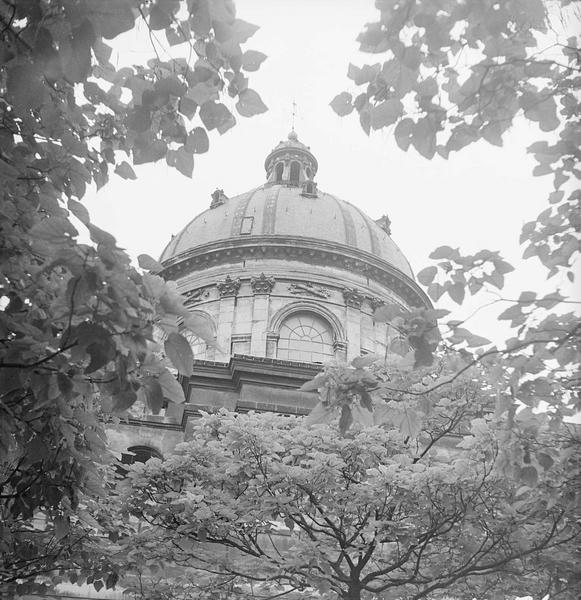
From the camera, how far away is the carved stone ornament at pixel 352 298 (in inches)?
1131

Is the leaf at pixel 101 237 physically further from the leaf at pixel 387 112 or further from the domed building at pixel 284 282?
the domed building at pixel 284 282

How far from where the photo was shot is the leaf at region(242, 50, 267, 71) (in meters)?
4.47

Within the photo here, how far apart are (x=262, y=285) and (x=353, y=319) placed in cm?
415

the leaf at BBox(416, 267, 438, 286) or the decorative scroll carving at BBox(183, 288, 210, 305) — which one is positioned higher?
the decorative scroll carving at BBox(183, 288, 210, 305)

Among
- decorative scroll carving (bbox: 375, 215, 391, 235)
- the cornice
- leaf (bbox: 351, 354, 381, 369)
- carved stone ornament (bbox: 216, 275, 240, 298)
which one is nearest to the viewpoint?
leaf (bbox: 351, 354, 381, 369)

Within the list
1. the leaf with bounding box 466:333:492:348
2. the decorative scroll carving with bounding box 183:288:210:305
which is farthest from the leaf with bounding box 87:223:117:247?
the decorative scroll carving with bounding box 183:288:210:305

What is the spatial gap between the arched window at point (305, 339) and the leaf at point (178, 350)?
22.6 meters

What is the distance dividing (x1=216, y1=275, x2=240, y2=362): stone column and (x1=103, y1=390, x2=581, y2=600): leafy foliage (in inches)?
583

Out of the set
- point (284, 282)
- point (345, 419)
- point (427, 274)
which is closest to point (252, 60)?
point (427, 274)

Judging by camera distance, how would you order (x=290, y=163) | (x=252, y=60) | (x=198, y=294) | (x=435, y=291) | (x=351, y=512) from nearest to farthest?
(x=252, y=60) < (x=435, y=291) < (x=351, y=512) < (x=198, y=294) < (x=290, y=163)

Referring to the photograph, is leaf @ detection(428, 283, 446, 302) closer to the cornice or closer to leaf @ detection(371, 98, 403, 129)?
leaf @ detection(371, 98, 403, 129)

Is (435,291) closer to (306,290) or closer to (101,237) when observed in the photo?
(101,237)

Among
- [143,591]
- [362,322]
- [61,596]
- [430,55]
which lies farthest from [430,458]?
[362,322]

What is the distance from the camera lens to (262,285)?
28.6 meters
